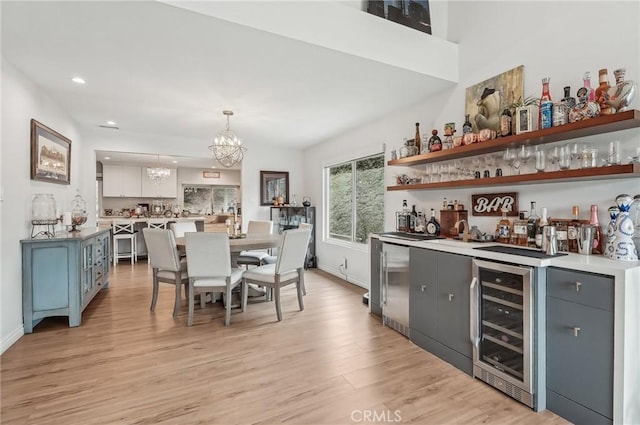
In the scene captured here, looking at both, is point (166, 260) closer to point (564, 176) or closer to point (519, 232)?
point (519, 232)

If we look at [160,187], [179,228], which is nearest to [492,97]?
[179,228]

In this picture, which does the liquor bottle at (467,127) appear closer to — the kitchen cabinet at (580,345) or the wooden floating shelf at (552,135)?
the wooden floating shelf at (552,135)

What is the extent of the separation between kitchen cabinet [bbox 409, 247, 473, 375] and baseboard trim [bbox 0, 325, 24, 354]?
11.1 ft

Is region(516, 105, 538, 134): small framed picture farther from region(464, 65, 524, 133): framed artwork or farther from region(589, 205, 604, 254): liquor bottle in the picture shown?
region(589, 205, 604, 254): liquor bottle

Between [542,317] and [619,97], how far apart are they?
133 centimetres

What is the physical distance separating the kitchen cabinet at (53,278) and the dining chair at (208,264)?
1.10 metres

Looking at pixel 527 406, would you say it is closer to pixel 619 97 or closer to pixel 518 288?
pixel 518 288

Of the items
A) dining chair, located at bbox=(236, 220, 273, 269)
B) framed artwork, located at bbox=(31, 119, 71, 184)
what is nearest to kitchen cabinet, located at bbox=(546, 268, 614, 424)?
dining chair, located at bbox=(236, 220, 273, 269)

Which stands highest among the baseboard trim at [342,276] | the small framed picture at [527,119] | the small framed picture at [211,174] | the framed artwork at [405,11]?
the framed artwork at [405,11]

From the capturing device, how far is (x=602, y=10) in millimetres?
2020

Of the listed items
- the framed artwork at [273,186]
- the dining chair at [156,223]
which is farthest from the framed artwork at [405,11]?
the dining chair at [156,223]

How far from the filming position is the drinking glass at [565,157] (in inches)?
80.4

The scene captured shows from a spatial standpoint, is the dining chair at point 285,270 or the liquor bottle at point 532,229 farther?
the dining chair at point 285,270

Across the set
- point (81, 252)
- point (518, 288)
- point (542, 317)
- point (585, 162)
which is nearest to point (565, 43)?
point (585, 162)
